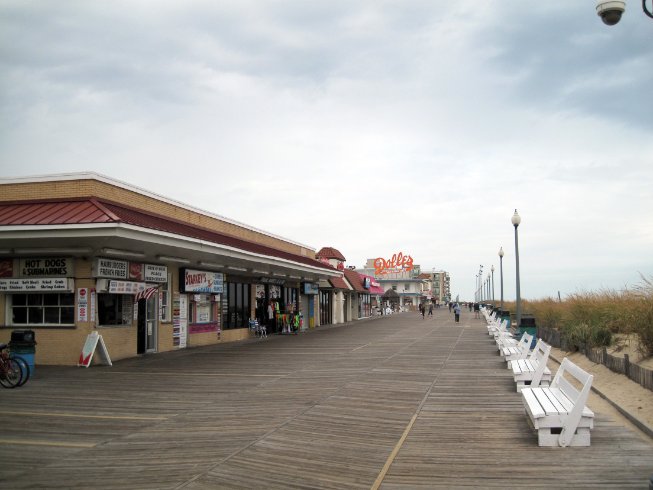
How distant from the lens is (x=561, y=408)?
295 inches

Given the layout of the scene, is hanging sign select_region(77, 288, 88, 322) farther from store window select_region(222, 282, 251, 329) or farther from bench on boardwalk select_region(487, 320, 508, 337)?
bench on boardwalk select_region(487, 320, 508, 337)

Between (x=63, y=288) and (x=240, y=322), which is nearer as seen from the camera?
(x=63, y=288)

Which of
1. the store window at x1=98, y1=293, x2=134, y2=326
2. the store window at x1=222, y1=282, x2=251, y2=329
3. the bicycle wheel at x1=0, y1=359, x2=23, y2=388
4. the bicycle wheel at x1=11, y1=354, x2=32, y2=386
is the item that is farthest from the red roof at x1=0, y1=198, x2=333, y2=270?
the store window at x1=222, y1=282, x2=251, y2=329

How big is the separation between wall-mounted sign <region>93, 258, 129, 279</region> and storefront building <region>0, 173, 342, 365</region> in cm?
3

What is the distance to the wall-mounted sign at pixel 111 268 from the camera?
16906 millimetres

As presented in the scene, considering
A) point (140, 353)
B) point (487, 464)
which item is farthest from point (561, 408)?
point (140, 353)

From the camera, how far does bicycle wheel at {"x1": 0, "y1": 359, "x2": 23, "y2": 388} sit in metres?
12.3

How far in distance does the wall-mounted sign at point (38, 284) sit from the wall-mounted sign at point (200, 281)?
5.58 m

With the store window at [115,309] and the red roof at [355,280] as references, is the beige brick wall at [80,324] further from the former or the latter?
the red roof at [355,280]

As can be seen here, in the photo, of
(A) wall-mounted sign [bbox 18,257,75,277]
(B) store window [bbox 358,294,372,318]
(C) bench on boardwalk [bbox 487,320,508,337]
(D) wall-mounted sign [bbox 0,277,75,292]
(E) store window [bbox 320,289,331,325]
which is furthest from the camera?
(B) store window [bbox 358,294,372,318]

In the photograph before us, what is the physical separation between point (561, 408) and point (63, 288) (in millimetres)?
13648

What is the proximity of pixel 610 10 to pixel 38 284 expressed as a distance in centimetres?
1534

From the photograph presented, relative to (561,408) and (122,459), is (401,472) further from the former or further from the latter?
(122,459)

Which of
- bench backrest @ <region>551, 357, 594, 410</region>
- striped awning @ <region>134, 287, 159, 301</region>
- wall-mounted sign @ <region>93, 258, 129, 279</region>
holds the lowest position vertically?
bench backrest @ <region>551, 357, 594, 410</region>
